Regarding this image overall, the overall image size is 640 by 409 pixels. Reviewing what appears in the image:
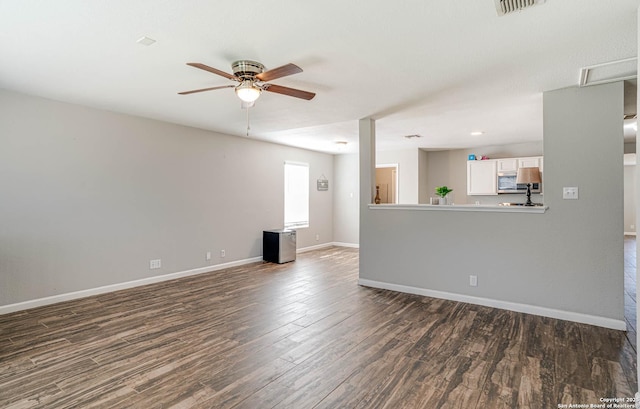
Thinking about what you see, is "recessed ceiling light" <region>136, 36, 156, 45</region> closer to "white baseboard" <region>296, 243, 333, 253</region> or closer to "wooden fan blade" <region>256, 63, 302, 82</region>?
"wooden fan blade" <region>256, 63, 302, 82</region>

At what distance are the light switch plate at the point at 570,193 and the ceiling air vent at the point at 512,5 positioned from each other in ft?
7.36

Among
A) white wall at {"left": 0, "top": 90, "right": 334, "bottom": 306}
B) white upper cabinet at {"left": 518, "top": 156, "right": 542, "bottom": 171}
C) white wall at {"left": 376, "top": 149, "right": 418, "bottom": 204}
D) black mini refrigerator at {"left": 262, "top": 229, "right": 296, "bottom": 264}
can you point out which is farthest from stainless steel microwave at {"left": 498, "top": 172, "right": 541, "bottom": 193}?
white wall at {"left": 0, "top": 90, "right": 334, "bottom": 306}

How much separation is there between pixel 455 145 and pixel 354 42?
5.50 m

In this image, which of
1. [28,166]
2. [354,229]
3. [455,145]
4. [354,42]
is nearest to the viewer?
[354,42]

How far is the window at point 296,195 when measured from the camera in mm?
7558

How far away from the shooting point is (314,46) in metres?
2.60

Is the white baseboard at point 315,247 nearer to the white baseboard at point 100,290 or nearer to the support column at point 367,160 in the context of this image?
the white baseboard at point 100,290

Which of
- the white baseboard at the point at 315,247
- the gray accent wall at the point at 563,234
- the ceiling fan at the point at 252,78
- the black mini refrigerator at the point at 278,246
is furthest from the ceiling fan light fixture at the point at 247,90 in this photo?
the white baseboard at the point at 315,247

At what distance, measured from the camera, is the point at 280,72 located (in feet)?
8.63

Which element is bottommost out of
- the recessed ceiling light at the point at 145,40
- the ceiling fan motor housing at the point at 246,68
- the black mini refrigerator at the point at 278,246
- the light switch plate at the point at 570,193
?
the black mini refrigerator at the point at 278,246

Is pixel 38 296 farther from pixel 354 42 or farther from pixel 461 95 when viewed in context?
pixel 461 95

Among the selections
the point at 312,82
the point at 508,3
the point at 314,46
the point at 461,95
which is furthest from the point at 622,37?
the point at 312,82

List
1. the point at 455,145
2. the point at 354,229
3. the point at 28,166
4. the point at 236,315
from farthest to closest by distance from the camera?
the point at 354,229
the point at 455,145
the point at 28,166
the point at 236,315

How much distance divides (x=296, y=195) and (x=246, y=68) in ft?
16.6
